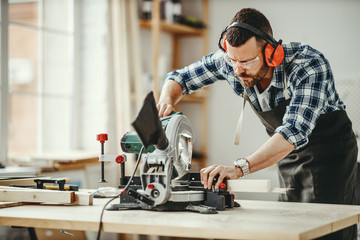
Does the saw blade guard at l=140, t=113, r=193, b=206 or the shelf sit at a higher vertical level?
the shelf

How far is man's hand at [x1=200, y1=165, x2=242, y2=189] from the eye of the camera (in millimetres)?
1712

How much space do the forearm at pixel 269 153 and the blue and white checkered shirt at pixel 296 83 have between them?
2 centimetres

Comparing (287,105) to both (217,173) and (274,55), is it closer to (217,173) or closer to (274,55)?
(274,55)

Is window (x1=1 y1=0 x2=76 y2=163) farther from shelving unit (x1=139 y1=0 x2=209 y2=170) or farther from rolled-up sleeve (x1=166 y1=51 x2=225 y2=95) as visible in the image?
rolled-up sleeve (x1=166 y1=51 x2=225 y2=95)

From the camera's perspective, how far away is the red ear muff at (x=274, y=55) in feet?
6.30

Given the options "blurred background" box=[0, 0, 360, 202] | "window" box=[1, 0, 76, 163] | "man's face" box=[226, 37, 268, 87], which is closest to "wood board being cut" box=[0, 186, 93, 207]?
"man's face" box=[226, 37, 268, 87]

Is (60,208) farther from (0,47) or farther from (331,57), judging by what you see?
(331,57)

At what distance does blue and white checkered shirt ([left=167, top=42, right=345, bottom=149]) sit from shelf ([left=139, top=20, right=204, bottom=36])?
72.0 inches

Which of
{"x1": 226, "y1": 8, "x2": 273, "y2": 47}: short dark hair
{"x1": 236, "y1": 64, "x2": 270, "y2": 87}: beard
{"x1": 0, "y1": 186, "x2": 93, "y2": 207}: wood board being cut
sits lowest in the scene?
{"x1": 0, "y1": 186, "x2": 93, "y2": 207}: wood board being cut

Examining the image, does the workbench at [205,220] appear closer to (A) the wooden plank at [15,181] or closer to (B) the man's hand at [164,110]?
(A) the wooden plank at [15,181]

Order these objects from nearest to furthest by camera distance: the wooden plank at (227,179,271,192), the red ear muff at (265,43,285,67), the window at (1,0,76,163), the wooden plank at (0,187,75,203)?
1. the wooden plank at (0,187,75,203)
2. the red ear muff at (265,43,285,67)
3. the wooden plank at (227,179,271,192)
4. the window at (1,0,76,163)

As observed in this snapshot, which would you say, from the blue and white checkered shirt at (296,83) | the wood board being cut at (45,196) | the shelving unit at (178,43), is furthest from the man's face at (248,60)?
the shelving unit at (178,43)

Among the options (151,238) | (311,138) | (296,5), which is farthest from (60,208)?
(296,5)

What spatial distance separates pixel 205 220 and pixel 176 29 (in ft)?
10.6
